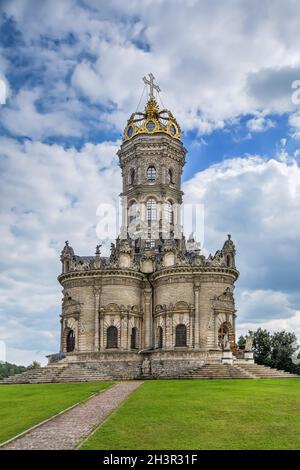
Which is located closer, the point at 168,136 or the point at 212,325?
the point at 212,325

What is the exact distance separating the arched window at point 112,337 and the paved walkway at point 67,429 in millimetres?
31615

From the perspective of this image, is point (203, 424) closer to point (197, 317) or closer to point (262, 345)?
point (197, 317)

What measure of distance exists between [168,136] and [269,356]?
29883 mm

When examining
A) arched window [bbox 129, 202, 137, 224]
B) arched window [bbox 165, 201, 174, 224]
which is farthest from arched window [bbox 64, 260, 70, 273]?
arched window [bbox 165, 201, 174, 224]

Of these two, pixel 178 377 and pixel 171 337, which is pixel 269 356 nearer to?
pixel 171 337

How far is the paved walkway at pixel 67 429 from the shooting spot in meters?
15.6

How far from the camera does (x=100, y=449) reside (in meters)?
14.7

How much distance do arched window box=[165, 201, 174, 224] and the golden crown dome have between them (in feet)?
29.1

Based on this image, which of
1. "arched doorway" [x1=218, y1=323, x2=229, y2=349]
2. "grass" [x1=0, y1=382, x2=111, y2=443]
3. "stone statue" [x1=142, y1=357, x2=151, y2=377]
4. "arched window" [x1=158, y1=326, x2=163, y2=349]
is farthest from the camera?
"arched window" [x1=158, y1=326, x2=163, y2=349]

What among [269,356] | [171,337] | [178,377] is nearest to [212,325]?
[171,337]

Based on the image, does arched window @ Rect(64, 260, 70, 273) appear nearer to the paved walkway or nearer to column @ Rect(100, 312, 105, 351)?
column @ Rect(100, 312, 105, 351)

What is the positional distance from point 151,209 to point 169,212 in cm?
227

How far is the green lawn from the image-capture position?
50.5 feet
